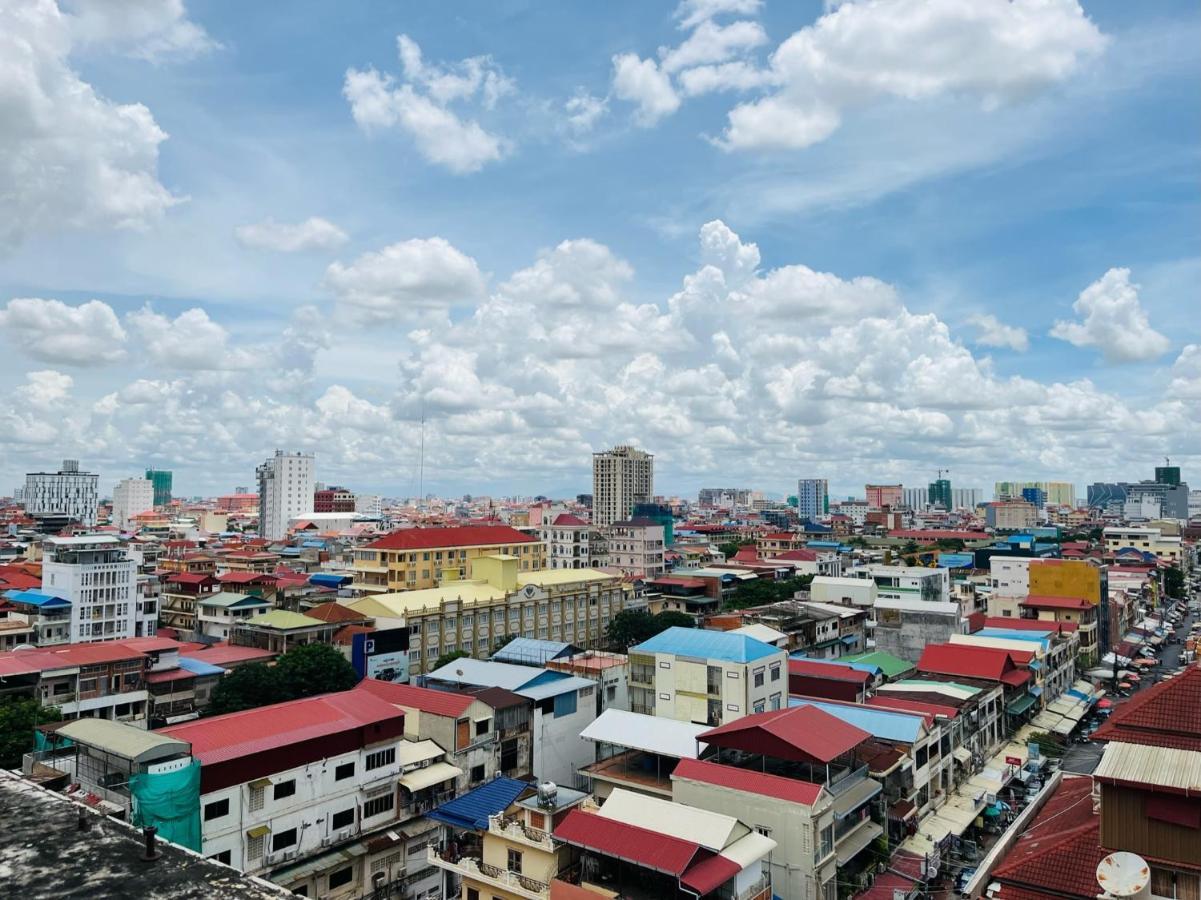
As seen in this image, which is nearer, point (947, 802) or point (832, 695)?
point (947, 802)

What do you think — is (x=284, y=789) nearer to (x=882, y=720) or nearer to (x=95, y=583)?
(x=882, y=720)

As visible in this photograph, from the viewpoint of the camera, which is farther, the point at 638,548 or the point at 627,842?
the point at 638,548

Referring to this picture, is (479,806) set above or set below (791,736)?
below

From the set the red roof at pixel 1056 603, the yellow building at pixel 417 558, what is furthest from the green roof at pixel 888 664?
the yellow building at pixel 417 558

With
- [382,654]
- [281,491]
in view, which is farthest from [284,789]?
[281,491]

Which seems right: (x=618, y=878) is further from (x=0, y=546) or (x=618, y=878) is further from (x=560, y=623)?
(x=0, y=546)

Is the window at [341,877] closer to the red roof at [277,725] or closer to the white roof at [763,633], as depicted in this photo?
the red roof at [277,725]

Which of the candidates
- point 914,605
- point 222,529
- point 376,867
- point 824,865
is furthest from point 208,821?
point 222,529
